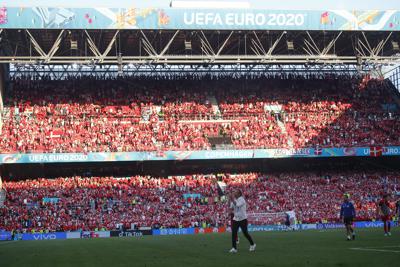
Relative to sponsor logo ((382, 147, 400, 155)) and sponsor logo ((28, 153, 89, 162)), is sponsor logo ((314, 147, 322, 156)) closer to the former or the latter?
sponsor logo ((382, 147, 400, 155))

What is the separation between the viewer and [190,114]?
6122 centimetres

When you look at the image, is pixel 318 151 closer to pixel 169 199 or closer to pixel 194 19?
pixel 169 199

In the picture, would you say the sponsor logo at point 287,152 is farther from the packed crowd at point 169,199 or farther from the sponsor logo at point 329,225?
the sponsor logo at point 329,225

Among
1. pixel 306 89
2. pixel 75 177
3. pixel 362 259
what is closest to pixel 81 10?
pixel 75 177

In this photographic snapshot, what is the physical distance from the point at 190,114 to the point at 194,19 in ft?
32.5

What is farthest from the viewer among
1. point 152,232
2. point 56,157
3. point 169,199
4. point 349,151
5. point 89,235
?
point 349,151

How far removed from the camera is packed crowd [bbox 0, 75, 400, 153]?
56.6m

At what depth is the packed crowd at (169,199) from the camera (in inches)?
1925

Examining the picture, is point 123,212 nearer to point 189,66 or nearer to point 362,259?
point 189,66

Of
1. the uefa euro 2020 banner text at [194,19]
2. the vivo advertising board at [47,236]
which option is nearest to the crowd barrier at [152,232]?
the vivo advertising board at [47,236]

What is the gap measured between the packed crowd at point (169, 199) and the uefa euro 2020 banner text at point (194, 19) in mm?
13266

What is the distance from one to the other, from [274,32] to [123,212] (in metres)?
21.4

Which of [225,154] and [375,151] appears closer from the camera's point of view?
[225,154]

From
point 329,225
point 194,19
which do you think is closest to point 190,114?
point 194,19
